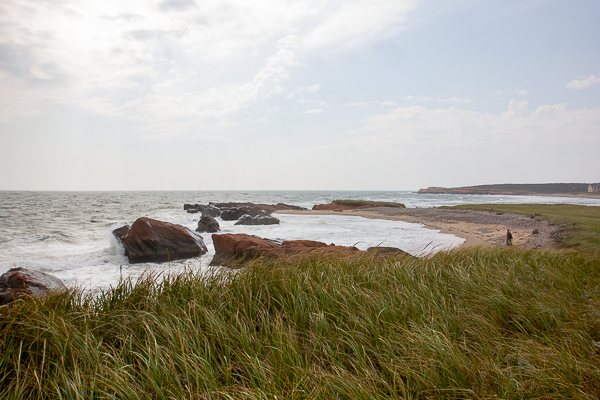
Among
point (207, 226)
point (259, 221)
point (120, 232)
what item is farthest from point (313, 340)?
point (259, 221)

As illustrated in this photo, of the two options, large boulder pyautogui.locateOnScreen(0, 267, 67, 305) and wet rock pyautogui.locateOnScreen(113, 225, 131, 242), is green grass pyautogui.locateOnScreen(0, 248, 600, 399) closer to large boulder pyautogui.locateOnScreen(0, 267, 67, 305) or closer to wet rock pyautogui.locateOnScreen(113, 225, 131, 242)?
large boulder pyautogui.locateOnScreen(0, 267, 67, 305)

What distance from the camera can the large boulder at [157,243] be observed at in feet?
43.4

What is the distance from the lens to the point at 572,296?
15.5ft

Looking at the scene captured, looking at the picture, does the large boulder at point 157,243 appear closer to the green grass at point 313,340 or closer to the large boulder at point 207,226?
the large boulder at point 207,226

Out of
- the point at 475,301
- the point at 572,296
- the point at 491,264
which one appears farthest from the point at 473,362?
the point at 491,264

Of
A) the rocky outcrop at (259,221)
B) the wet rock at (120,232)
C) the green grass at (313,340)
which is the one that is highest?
the green grass at (313,340)

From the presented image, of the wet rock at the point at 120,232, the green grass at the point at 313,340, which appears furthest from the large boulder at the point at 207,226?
the green grass at the point at 313,340

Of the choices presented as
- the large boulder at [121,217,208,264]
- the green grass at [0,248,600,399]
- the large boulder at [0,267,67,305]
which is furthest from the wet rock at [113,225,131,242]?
the green grass at [0,248,600,399]

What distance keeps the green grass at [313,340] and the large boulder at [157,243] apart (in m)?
9.24

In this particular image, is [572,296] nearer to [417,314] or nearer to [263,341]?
[417,314]

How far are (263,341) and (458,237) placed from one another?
19035 millimetres

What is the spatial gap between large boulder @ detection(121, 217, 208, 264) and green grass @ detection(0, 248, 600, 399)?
9.24 metres

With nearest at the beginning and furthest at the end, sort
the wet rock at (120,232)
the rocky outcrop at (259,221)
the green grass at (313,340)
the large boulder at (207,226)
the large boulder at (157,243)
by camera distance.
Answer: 1. the green grass at (313,340)
2. the large boulder at (157,243)
3. the wet rock at (120,232)
4. the large boulder at (207,226)
5. the rocky outcrop at (259,221)

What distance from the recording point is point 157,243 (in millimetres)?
13484
